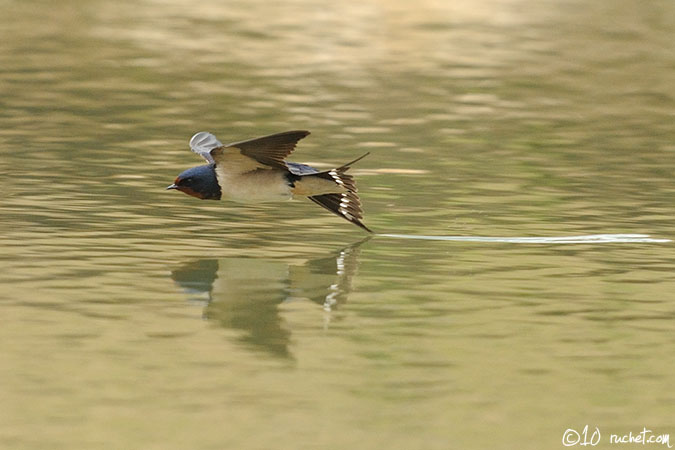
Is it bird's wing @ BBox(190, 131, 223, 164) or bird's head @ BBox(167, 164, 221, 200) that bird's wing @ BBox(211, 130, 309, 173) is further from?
bird's wing @ BBox(190, 131, 223, 164)

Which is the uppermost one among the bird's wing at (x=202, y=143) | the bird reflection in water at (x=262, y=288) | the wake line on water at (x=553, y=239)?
the bird's wing at (x=202, y=143)

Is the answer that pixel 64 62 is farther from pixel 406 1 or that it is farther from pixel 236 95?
pixel 406 1

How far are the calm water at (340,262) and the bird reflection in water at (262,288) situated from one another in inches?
1.0

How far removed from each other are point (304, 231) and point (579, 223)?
2.07m

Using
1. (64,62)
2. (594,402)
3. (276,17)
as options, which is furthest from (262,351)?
(276,17)

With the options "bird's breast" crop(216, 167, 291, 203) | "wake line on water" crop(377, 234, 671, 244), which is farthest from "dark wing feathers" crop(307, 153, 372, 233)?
"bird's breast" crop(216, 167, 291, 203)

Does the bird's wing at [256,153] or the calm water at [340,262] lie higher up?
the bird's wing at [256,153]

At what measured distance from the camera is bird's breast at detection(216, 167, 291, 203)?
390 inches

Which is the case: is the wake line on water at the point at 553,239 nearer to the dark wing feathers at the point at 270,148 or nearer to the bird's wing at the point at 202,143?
the dark wing feathers at the point at 270,148

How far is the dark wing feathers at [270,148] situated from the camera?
9414 mm

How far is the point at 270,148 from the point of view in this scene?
957cm

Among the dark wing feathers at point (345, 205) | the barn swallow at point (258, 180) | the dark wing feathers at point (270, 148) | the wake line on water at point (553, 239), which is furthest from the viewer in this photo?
the wake line on water at point (553, 239)

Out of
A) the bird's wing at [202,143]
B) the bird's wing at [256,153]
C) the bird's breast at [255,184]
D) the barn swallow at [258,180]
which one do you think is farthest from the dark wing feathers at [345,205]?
the bird's wing at [202,143]

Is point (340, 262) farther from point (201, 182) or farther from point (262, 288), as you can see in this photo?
point (201, 182)
